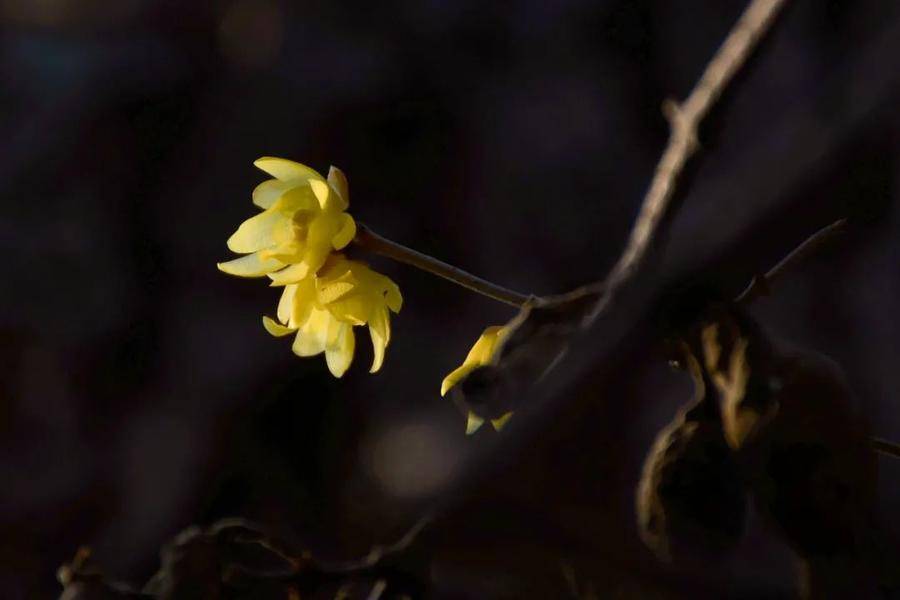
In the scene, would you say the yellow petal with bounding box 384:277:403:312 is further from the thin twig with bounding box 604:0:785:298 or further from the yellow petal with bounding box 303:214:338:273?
the thin twig with bounding box 604:0:785:298

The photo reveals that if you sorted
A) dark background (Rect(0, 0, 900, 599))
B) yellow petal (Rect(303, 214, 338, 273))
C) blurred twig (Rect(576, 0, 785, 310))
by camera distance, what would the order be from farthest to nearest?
dark background (Rect(0, 0, 900, 599)) → yellow petal (Rect(303, 214, 338, 273)) → blurred twig (Rect(576, 0, 785, 310))

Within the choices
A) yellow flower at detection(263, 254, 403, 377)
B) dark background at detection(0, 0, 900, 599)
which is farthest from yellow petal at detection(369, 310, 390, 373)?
dark background at detection(0, 0, 900, 599)

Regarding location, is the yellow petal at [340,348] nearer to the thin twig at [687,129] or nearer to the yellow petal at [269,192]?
the yellow petal at [269,192]

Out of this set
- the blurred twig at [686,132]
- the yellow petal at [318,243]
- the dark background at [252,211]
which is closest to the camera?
the blurred twig at [686,132]

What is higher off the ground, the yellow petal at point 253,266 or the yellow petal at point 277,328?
the yellow petal at point 253,266

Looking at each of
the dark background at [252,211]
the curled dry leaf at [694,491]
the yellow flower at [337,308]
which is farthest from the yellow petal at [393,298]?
the dark background at [252,211]
